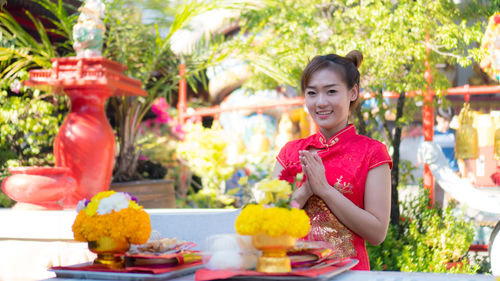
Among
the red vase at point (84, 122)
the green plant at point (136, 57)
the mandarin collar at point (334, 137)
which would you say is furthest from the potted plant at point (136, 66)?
the mandarin collar at point (334, 137)

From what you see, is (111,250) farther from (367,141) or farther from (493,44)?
(493,44)

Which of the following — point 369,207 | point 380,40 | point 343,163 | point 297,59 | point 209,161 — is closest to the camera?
point 369,207

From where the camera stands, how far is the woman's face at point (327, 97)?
5.63 ft

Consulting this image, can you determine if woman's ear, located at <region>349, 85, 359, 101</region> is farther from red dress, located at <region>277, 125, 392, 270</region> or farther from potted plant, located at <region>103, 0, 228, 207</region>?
potted plant, located at <region>103, 0, 228, 207</region>

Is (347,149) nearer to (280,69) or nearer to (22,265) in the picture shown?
(22,265)

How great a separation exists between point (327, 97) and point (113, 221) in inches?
31.0

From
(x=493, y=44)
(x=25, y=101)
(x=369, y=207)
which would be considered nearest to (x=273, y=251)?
(x=369, y=207)

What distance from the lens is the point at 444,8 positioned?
4727mm

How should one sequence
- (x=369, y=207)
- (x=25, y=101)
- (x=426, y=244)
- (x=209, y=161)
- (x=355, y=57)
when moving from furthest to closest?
(x=209, y=161) < (x=25, y=101) < (x=426, y=244) < (x=355, y=57) < (x=369, y=207)

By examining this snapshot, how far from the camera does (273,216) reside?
105cm

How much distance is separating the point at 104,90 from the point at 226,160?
125 inches

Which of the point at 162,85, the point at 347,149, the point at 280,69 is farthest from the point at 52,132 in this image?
the point at 347,149

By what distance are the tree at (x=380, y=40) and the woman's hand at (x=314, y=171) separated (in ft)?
10.1

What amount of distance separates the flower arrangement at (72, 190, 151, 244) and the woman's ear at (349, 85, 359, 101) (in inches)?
33.0
